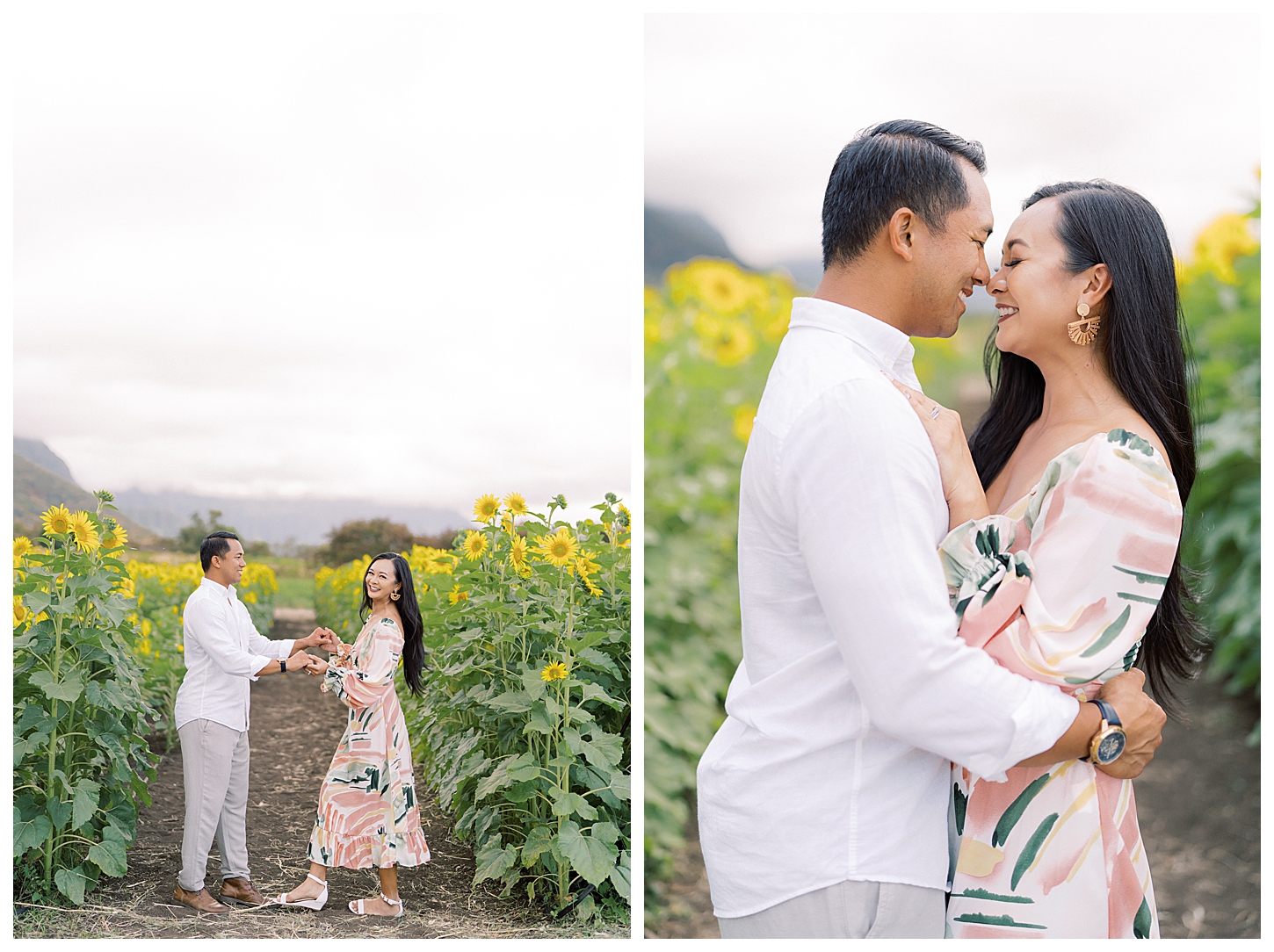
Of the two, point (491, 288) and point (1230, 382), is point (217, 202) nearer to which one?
point (491, 288)

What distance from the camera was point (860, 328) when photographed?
1.28m

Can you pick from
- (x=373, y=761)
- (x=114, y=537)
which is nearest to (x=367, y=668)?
(x=373, y=761)

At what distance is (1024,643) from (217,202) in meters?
2.12

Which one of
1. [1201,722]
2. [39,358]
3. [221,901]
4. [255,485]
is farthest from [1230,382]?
[39,358]

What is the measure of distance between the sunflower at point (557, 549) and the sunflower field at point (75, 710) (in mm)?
990

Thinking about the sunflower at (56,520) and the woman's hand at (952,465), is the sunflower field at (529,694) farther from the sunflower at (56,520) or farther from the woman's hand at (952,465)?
the woman's hand at (952,465)

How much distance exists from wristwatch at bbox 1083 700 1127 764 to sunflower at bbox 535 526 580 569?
1352mm

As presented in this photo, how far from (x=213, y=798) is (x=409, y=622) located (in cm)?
62

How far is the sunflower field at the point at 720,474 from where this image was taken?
8.40 ft

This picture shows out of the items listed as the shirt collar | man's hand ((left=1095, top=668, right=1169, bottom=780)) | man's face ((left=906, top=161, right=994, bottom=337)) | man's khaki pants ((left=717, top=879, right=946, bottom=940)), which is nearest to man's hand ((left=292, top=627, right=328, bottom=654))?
man's khaki pants ((left=717, top=879, right=946, bottom=940))

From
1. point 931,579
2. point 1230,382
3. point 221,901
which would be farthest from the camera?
point 1230,382

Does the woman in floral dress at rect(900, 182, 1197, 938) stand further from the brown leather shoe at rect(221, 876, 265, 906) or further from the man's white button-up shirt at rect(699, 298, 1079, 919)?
the brown leather shoe at rect(221, 876, 265, 906)

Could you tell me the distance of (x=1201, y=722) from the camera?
127 inches

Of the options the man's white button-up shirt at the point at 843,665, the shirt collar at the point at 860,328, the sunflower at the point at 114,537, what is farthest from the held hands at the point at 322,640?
the shirt collar at the point at 860,328
